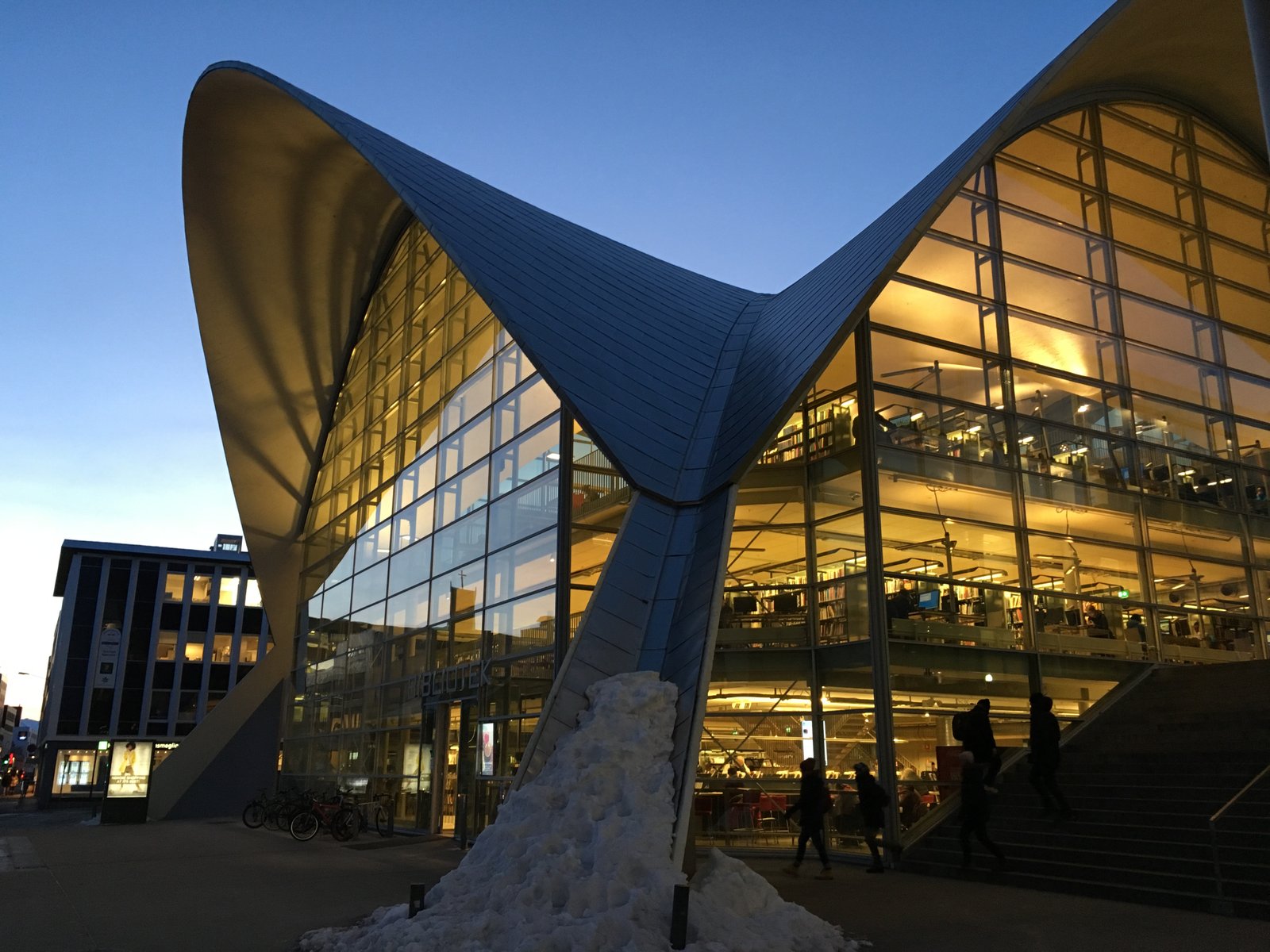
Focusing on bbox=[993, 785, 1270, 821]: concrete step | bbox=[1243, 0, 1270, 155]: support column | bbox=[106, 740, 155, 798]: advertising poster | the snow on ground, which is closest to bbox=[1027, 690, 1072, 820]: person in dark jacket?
bbox=[993, 785, 1270, 821]: concrete step

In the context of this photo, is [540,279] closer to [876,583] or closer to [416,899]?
[876,583]

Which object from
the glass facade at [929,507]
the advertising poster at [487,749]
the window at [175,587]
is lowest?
the advertising poster at [487,749]

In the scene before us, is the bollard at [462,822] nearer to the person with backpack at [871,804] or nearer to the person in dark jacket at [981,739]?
the person with backpack at [871,804]

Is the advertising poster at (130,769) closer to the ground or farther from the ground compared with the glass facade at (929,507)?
closer to the ground

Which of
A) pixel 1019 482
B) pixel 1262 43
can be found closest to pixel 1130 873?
pixel 1262 43

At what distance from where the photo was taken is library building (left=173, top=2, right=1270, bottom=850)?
15.3 meters

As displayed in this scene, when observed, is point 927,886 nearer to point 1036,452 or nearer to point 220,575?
point 1036,452

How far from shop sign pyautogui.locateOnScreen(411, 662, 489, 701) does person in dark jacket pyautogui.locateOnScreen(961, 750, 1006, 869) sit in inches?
370

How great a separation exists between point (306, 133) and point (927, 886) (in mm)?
20017

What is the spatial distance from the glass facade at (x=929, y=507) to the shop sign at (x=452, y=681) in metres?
0.09

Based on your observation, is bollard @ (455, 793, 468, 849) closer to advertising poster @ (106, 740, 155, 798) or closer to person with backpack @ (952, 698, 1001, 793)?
person with backpack @ (952, 698, 1001, 793)

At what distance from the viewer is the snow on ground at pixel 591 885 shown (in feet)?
24.0

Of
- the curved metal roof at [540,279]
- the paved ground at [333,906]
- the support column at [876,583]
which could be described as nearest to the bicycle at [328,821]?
the paved ground at [333,906]

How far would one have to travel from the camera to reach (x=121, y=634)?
61.8m
